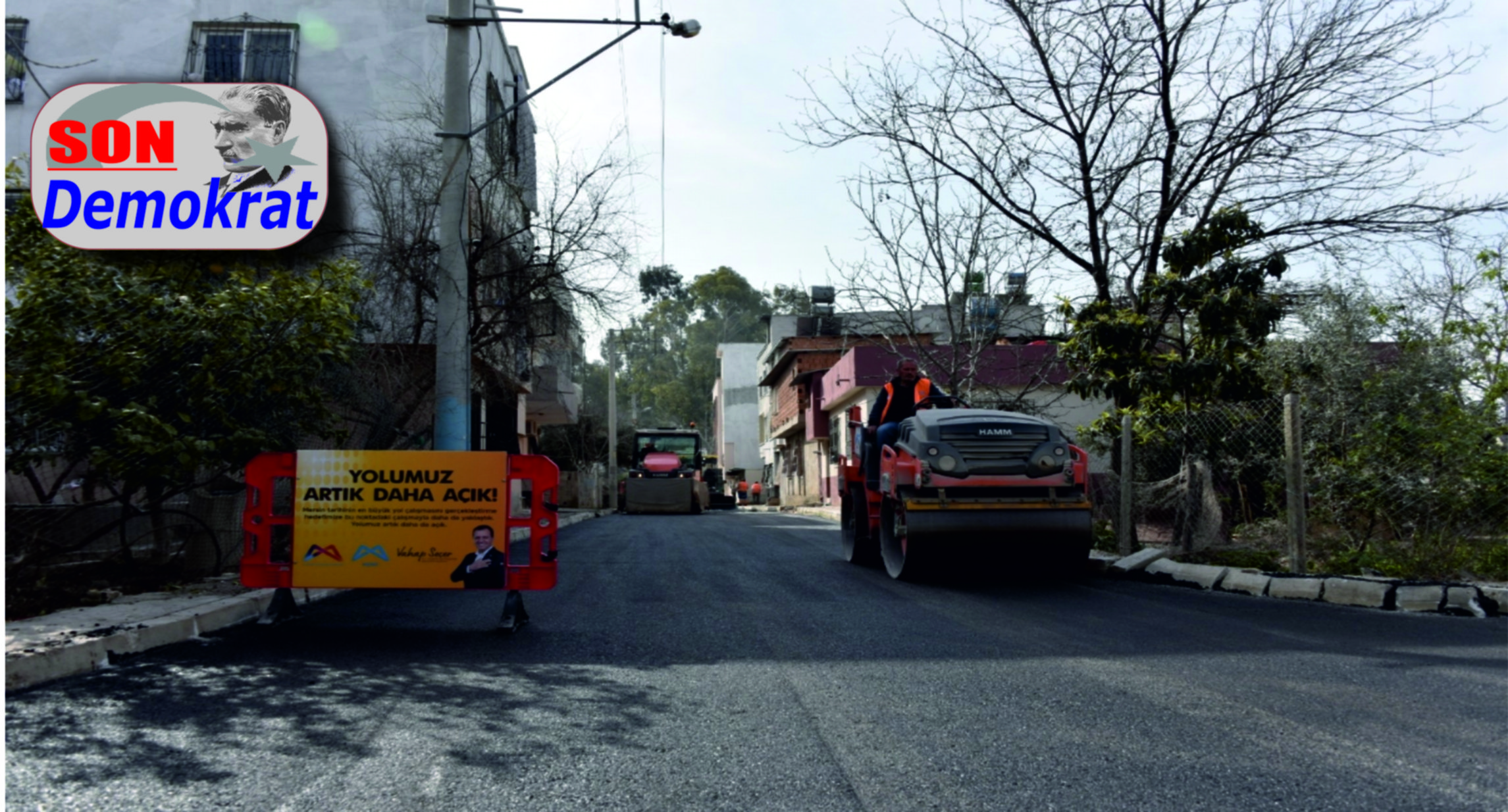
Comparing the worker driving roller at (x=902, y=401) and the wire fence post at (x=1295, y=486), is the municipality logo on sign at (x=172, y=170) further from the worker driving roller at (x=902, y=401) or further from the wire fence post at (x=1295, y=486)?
the wire fence post at (x=1295, y=486)

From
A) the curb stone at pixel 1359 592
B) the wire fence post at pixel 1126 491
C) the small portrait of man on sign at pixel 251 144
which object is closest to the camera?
the curb stone at pixel 1359 592

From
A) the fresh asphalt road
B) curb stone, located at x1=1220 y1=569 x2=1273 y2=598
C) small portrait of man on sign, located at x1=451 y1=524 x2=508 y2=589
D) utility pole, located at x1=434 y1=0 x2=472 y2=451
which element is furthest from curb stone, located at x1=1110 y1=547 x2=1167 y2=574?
utility pole, located at x1=434 y1=0 x2=472 y2=451

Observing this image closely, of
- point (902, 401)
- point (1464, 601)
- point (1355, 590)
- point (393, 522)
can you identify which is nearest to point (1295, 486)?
point (1355, 590)

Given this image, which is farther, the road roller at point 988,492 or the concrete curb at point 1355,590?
the road roller at point 988,492

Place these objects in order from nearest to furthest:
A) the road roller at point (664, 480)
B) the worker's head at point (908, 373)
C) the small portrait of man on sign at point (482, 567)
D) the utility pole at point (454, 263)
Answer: the small portrait of man on sign at point (482, 567)
the worker's head at point (908, 373)
the utility pole at point (454, 263)
the road roller at point (664, 480)

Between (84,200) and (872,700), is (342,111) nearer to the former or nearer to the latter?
(84,200)

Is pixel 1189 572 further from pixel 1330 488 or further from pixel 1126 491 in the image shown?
pixel 1126 491

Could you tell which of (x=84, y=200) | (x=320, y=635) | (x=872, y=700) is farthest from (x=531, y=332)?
(x=872, y=700)

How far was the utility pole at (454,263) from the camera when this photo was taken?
39.5 ft

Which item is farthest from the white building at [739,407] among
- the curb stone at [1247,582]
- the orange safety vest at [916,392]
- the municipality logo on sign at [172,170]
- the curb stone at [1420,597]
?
the curb stone at [1420,597]

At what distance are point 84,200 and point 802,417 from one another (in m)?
37.9

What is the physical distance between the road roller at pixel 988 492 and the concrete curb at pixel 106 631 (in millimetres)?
5610

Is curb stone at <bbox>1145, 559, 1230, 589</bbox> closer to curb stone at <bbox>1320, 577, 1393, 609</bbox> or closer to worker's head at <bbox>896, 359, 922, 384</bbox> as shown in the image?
curb stone at <bbox>1320, 577, 1393, 609</bbox>

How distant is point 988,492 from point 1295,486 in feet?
8.65
